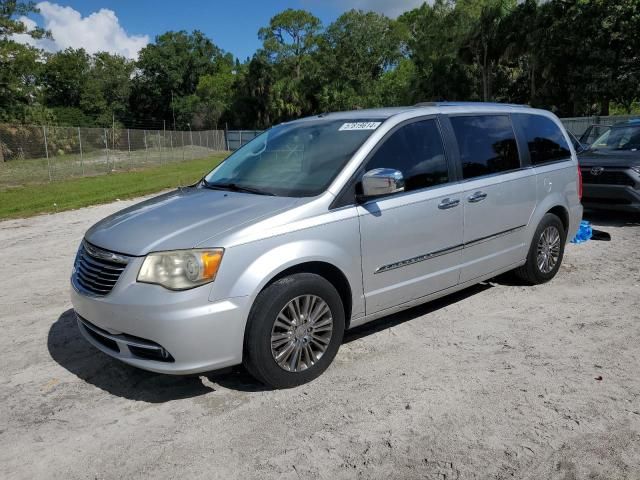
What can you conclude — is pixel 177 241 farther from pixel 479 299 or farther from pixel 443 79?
pixel 443 79

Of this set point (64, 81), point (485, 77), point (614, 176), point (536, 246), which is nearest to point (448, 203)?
point (536, 246)

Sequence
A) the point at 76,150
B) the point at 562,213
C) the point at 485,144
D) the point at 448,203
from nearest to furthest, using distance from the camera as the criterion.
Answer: the point at 448,203, the point at 485,144, the point at 562,213, the point at 76,150

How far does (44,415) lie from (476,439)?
2638mm

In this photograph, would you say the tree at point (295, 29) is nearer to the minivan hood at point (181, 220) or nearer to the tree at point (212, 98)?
the tree at point (212, 98)

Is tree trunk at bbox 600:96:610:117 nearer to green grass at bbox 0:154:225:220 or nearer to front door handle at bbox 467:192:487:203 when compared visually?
green grass at bbox 0:154:225:220

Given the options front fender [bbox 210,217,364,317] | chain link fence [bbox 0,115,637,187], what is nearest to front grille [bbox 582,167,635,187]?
front fender [bbox 210,217,364,317]

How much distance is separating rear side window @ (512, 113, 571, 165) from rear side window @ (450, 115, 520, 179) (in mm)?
277

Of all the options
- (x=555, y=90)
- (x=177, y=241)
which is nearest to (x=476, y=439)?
(x=177, y=241)

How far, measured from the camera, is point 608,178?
8.83m

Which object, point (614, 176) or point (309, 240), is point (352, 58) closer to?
point (614, 176)

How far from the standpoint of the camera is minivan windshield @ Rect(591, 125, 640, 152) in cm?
960

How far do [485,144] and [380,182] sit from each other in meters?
1.78

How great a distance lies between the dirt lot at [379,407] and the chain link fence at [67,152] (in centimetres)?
1904

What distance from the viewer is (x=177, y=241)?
3.47 meters
